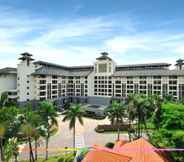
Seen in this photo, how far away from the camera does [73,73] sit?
11581cm

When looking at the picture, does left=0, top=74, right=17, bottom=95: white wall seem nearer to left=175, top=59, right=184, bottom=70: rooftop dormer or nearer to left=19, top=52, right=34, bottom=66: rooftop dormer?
left=19, top=52, right=34, bottom=66: rooftop dormer

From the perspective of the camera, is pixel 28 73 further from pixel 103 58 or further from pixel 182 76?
pixel 182 76

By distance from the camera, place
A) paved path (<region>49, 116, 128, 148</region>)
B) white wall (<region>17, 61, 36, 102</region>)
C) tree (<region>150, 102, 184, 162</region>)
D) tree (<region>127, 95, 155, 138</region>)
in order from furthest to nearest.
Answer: white wall (<region>17, 61, 36, 102</region>) < paved path (<region>49, 116, 128, 148</region>) < tree (<region>127, 95, 155, 138</region>) < tree (<region>150, 102, 184, 162</region>)

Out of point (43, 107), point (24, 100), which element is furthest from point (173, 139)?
point (24, 100)

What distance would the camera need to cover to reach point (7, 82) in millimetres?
95438

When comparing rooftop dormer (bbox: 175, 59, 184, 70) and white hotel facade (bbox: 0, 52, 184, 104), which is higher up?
rooftop dormer (bbox: 175, 59, 184, 70)

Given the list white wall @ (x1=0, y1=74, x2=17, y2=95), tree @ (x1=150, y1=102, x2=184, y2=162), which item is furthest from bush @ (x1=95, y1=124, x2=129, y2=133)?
white wall @ (x1=0, y1=74, x2=17, y2=95)

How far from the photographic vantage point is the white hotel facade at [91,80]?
3703 inches

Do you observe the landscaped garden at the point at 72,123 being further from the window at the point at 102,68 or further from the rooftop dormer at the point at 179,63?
the rooftop dormer at the point at 179,63

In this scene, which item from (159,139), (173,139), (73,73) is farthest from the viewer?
(73,73)

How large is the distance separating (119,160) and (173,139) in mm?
10256

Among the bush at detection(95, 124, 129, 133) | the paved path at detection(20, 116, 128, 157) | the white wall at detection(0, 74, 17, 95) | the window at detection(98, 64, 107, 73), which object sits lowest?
the paved path at detection(20, 116, 128, 157)

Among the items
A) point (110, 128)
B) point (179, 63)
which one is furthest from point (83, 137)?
point (179, 63)

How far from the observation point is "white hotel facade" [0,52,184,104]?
309ft
